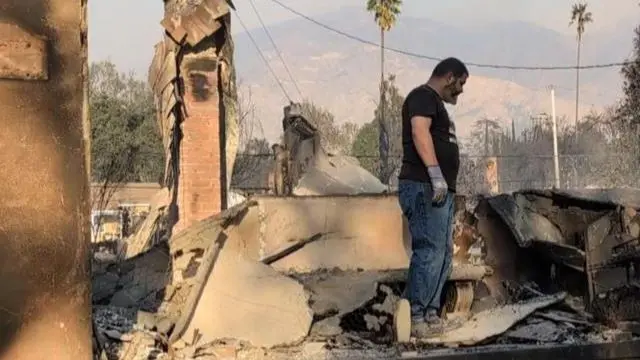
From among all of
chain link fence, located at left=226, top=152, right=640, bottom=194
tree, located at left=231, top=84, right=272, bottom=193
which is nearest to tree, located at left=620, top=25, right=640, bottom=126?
chain link fence, located at left=226, top=152, right=640, bottom=194

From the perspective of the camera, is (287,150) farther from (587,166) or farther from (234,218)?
(587,166)

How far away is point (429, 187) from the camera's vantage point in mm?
5285

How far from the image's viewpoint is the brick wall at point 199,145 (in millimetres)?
9055

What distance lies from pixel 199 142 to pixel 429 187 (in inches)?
173

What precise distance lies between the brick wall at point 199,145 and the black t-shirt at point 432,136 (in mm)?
4045

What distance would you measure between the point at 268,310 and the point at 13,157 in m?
2.44

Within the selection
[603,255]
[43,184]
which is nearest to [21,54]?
[43,184]

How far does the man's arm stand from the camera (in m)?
5.19

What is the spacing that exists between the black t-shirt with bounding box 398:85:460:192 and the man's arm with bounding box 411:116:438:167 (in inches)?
1.9

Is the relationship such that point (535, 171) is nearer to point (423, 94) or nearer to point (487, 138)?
point (487, 138)

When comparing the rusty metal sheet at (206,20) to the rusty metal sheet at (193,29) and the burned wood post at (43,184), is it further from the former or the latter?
the burned wood post at (43,184)

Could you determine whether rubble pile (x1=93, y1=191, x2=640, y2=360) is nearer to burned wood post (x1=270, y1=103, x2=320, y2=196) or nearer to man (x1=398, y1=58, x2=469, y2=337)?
man (x1=398, y1=58, x2=469, y2=337)

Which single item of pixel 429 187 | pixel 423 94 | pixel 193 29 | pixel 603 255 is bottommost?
pixel 603 255

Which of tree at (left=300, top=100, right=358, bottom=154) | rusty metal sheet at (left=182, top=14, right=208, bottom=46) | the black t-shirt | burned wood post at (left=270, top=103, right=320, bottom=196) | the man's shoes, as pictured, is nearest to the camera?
the man's shoes
